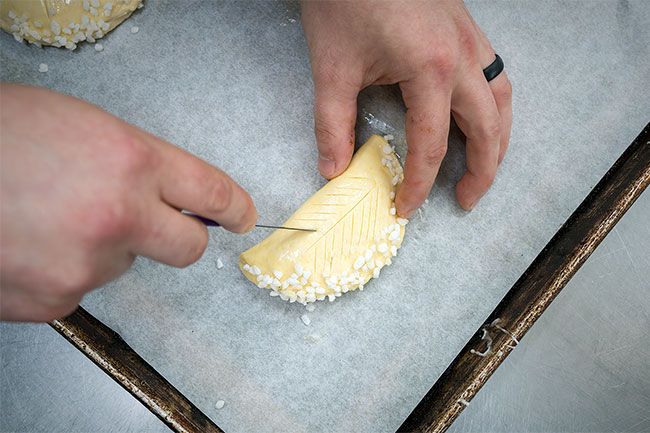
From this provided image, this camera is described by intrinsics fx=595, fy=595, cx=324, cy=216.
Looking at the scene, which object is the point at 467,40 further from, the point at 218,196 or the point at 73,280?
the point at 73,280

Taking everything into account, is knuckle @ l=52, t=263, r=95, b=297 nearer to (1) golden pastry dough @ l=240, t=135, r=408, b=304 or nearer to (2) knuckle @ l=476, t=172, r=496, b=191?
(1) golden pastry dough @ l=240, t=135, r=408, b=304

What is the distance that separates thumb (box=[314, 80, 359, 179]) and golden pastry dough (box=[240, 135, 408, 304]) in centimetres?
8

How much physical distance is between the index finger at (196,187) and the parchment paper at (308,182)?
24.8 inches

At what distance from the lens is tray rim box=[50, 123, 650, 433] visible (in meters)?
1.75

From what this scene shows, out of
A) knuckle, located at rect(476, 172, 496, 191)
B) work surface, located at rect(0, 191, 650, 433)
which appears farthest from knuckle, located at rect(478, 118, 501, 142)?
work surface, located at rect(0, 191, 650, 433)

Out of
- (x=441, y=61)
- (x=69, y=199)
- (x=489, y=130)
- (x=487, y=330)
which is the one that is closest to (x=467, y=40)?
(x=441, y=61)

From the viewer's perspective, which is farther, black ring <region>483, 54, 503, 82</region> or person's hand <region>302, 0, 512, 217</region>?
black ring <region>483, 54, 503, 82</region>

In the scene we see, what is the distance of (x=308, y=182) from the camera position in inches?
76.7

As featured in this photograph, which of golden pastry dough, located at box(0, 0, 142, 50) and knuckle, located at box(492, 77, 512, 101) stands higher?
knuckle, located at box(492, 77, 512, 101)

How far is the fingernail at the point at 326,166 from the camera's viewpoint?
6.07 ft

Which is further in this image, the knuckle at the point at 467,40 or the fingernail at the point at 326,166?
the fingernail at the point at 326,166

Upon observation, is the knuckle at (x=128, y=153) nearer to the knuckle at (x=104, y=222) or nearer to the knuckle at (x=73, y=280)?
the knuckle at (x=104, y=222)

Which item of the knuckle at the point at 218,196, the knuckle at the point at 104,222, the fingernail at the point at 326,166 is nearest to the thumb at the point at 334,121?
the fingernail at the point at 326,166

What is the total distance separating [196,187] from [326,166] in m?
0.74
